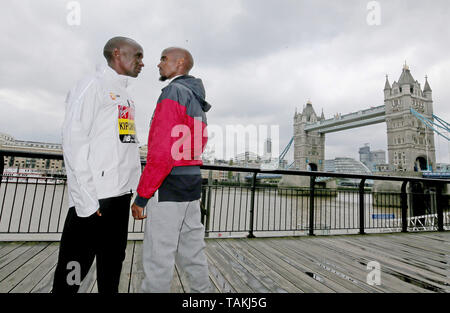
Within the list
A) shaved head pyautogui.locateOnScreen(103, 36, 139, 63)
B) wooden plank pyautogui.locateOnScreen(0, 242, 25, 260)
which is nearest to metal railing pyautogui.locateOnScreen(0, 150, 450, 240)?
wooden plank pyautogui.locateOnScreen(0, 242, 25, 260)

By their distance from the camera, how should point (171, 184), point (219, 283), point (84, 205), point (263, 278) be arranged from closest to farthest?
point (84, 205) → point (171, 184) → point (219, 283) → point (263, 278)

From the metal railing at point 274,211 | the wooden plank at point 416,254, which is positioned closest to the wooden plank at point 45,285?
the metal railing at point 274,211

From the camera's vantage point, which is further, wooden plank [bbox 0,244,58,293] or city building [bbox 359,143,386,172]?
city building [bbox 359,143,386,172]

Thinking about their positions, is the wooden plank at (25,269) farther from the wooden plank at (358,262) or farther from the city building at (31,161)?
the wooden plank at (358,262)

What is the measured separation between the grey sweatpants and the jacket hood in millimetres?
599

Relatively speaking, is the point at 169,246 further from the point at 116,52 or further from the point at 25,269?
the point at 25,269

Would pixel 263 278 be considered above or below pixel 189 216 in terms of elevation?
below

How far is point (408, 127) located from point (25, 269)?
55.1 metres

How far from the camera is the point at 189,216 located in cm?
137

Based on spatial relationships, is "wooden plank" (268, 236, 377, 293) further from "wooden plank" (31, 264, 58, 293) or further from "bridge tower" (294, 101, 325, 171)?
"bridge tower" (294, 101, 325, 171)

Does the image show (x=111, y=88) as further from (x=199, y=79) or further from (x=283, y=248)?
(x=283, y=248)

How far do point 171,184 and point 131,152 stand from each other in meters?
0.31

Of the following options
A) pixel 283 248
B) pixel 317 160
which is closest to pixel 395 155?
pixel 317 160

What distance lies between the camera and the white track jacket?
A: 1078 millimetres
